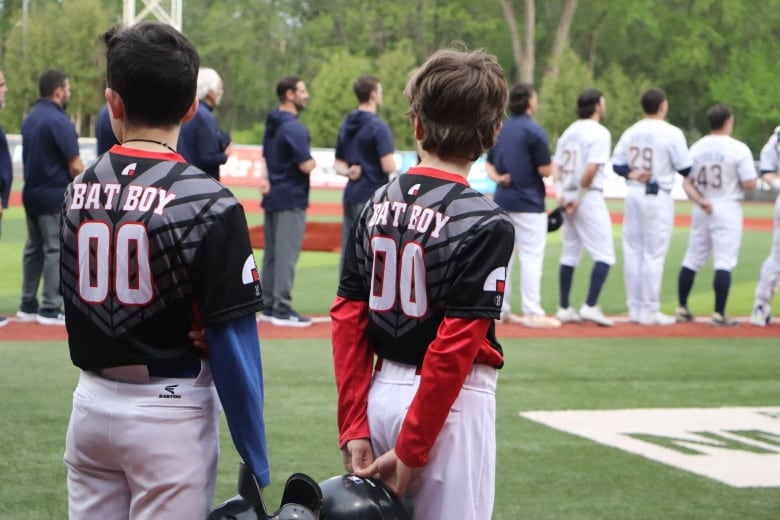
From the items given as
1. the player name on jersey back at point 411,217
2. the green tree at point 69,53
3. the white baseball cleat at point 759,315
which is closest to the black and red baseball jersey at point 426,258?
the player name on jersey back at point 411,217

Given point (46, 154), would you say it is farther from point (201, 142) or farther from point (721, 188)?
point (721, 188)

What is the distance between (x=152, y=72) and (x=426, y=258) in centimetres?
88

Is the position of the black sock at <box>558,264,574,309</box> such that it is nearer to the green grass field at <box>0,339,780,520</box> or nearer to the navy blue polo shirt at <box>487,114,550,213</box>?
the navy blue polo shirt at <box>487,114,550,213</box>

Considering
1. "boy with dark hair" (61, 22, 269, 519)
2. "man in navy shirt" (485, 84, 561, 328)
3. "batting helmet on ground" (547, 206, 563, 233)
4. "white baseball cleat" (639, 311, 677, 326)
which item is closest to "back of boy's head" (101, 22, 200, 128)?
"boy with dark hair" (61, 22, 269, 519)

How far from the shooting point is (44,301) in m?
11.4

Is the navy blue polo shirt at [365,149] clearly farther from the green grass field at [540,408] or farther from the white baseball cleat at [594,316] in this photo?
the white baseball cleat at [594,316]

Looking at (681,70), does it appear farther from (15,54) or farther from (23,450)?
(23,450)

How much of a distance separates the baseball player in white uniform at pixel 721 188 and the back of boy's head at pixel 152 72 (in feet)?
33.4

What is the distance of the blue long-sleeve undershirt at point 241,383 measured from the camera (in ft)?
9.89

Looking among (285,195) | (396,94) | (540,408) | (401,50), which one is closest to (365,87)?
(285,195)

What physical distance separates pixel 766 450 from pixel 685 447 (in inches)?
18.8

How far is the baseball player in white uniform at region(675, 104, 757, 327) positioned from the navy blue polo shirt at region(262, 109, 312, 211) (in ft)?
13.4

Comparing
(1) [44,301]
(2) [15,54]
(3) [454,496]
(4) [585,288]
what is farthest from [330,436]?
(2) [15,54]

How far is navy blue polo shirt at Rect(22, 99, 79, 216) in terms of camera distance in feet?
36.1
